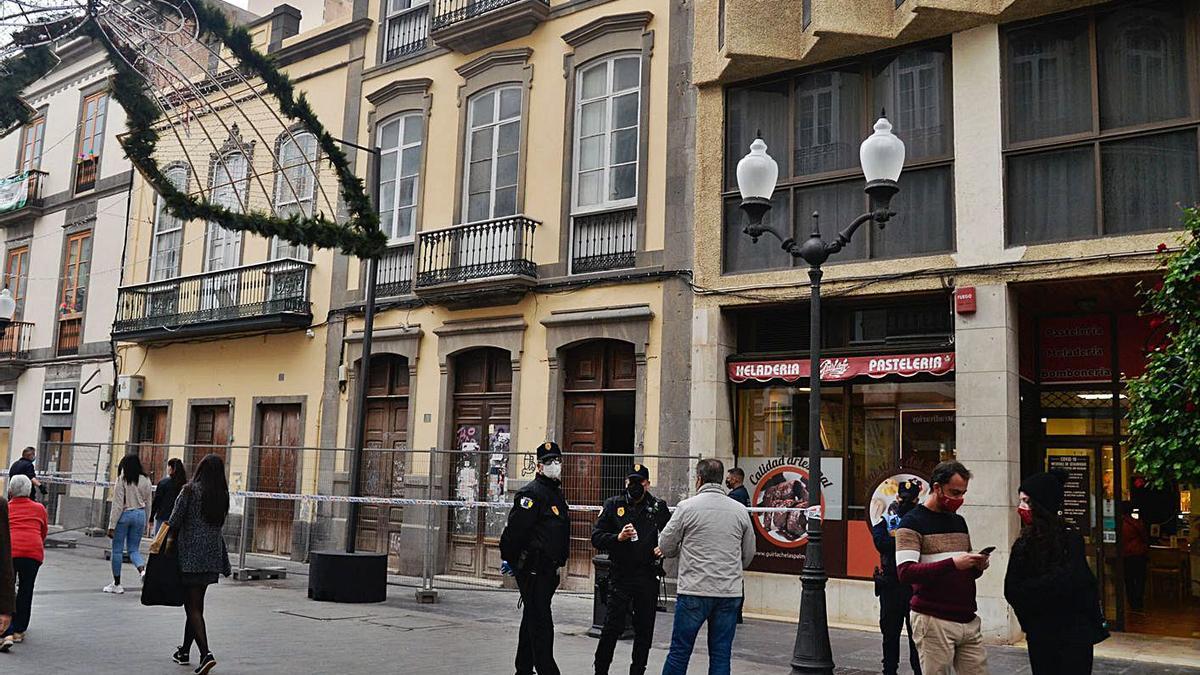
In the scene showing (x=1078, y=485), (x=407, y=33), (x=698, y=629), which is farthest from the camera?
(x=407, y=33)

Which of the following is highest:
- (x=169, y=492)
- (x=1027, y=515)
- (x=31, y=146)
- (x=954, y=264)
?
(x=31, y=146)

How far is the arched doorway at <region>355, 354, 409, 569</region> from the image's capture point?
635 inches

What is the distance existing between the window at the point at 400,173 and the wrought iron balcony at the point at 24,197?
1213 cm

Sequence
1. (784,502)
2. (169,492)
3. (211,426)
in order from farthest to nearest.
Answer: (211,426) → (169,492) → (784,502)

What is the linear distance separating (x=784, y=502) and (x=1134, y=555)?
13.6 ft

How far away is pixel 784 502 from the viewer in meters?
13.6

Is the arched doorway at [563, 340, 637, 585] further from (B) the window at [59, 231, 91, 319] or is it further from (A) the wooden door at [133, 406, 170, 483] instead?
(B) the window at [59, 231, 91, 319]

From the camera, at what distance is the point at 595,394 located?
1561 centimetres

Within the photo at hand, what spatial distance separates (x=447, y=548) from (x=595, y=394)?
3421 millimetres

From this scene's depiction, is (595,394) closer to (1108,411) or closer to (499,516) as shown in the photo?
(499,516)

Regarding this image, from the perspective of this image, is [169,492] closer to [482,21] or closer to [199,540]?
[199,540]

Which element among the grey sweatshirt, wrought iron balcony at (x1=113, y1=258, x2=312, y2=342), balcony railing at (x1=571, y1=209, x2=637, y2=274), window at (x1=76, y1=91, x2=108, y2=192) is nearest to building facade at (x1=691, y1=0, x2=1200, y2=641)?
balcony railing at (x1=571, y1=209, x2=637, y2=274)

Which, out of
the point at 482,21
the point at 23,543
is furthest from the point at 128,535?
the point at 482,21

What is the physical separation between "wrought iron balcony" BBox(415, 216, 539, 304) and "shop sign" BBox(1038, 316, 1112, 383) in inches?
280
